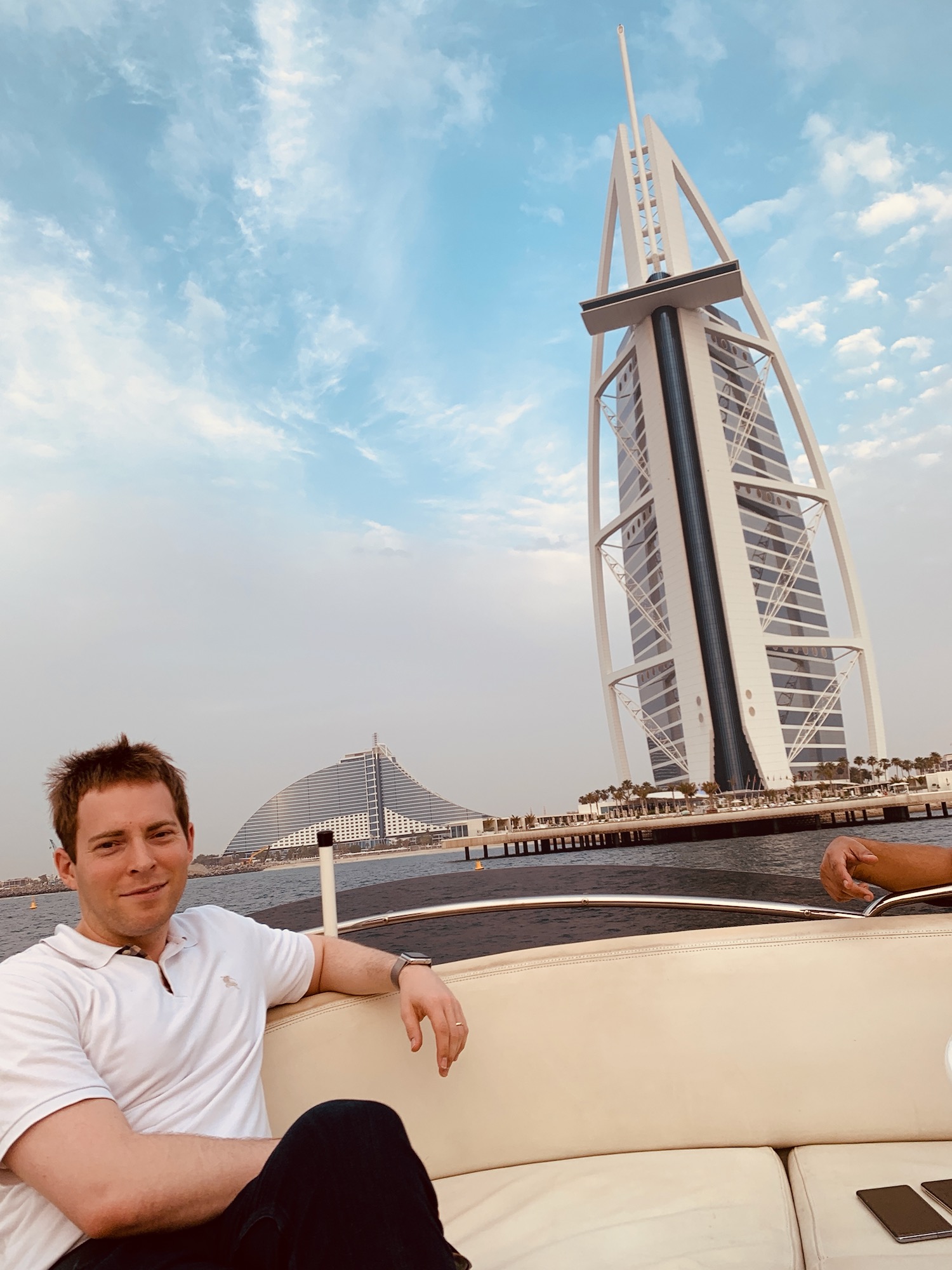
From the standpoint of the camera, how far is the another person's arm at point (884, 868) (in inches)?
76.2

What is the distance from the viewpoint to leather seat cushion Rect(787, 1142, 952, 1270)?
127cm

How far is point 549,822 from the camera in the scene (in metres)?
73.0

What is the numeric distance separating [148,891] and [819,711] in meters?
56.8

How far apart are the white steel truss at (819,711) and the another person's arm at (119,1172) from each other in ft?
172

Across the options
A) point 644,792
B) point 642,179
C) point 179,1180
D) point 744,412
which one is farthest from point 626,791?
point 179,1180

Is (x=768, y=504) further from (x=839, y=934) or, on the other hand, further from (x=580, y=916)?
(x=839, y=934)

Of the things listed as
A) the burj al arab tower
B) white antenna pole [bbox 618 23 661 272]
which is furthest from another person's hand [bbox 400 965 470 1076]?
white antenna pole [bbox 618 23 661 272]

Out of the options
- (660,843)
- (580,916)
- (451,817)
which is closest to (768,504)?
(660,843)

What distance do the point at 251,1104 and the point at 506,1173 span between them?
2.39 ft

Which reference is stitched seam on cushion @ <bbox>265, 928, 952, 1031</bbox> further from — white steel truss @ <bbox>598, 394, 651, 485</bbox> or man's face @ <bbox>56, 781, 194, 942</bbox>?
white steel truss @ <bbox>598, 394, 651, 485</bbox>

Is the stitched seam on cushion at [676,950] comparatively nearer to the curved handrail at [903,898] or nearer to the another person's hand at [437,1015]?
the curved handrail at [903,898]

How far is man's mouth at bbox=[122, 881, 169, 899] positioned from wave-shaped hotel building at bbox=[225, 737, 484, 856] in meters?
100

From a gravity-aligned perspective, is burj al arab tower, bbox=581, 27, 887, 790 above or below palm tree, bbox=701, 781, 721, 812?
above

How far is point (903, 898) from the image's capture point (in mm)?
1805
